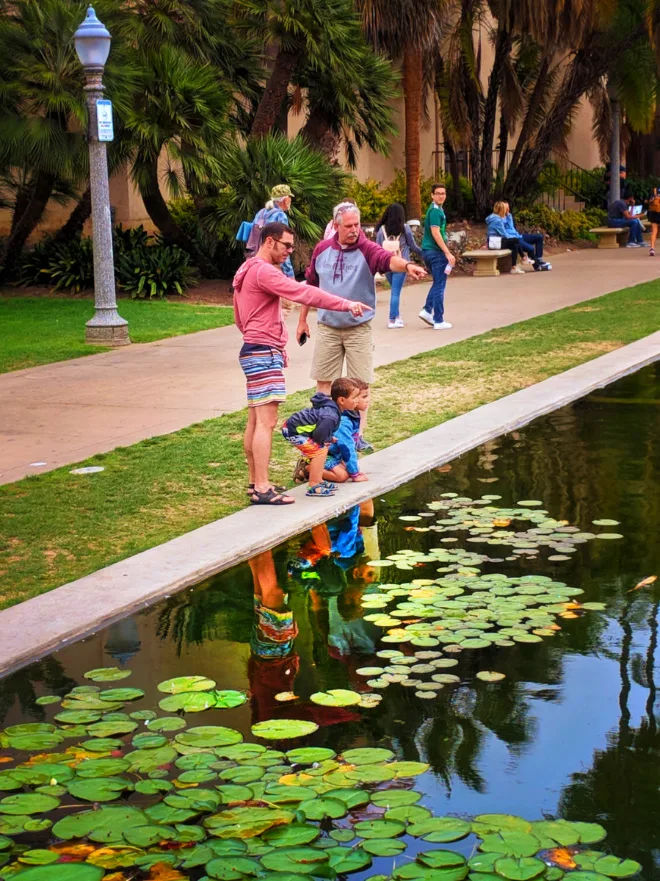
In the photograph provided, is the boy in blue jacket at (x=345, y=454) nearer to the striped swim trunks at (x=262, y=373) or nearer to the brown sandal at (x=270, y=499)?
the brown sandal at (x=270, y=499)

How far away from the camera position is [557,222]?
30078 millimetres

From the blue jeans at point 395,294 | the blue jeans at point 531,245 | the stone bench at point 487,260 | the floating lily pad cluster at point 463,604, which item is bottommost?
the floating lily pad cluster at point 463,604

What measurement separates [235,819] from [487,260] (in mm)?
20222

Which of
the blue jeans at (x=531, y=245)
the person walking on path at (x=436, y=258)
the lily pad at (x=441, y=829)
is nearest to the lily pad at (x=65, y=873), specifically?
the lily pad at (x=441, y=829)

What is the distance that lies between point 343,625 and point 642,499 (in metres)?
2.84

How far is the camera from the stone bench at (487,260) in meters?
23.1

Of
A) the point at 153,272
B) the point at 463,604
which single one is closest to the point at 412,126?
the point at 153,272

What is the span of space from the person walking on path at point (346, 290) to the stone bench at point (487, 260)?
47.6ft

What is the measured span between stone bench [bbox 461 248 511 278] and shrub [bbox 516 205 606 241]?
5.50 metres

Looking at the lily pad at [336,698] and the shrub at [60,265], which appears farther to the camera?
the shrub at [60,265]

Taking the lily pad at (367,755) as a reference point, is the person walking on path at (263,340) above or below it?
above

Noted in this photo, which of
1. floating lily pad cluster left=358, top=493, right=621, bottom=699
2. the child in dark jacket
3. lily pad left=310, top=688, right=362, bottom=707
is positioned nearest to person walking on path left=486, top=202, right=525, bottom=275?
the child in dark jacket

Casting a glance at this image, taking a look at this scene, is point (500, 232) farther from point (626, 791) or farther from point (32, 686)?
point (626, 791)

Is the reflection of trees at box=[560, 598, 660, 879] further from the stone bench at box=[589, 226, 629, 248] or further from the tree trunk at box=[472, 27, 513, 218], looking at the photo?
the stone bench at box=[589, 226, 629, 248]
